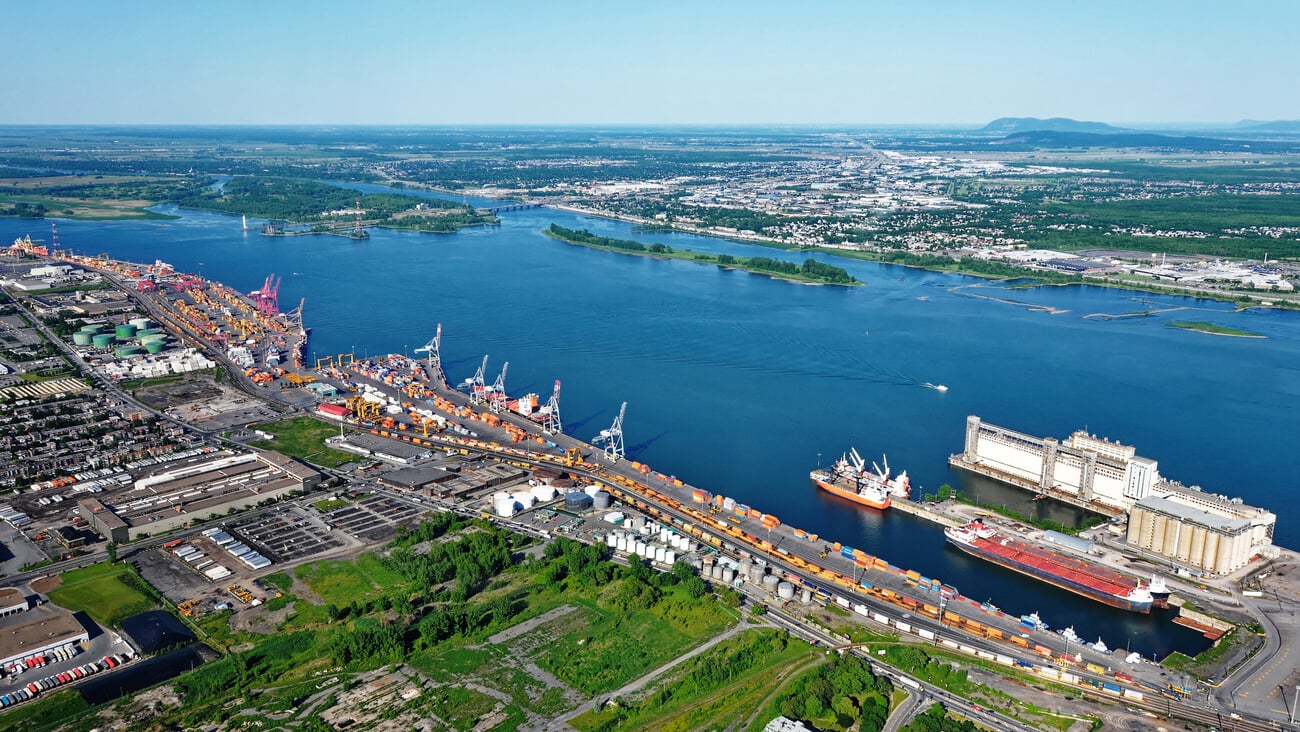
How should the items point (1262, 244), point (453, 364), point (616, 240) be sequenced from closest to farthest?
point (453, 364) → point (1262, 244) → point (616, 240)

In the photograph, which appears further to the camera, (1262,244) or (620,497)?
(1262,244)

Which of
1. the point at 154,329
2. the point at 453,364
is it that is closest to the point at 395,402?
the point at 453,364

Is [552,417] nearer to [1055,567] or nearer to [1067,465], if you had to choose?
[1067,465]

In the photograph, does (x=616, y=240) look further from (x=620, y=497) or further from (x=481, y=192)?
(x=620, y=497)

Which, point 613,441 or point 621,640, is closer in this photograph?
point 621,640

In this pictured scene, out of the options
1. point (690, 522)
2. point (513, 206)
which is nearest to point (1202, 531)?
point (690, 522)

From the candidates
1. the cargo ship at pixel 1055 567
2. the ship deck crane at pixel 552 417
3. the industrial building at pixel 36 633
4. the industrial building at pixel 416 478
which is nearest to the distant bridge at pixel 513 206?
the ship deck crane at pixel 552 417

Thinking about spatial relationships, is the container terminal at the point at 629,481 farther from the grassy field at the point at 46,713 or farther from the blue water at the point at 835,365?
the grassy field at the point at 46,713

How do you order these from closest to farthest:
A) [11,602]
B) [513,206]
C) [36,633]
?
1. [36,633]
2. [11,602]
3. [513,206]
